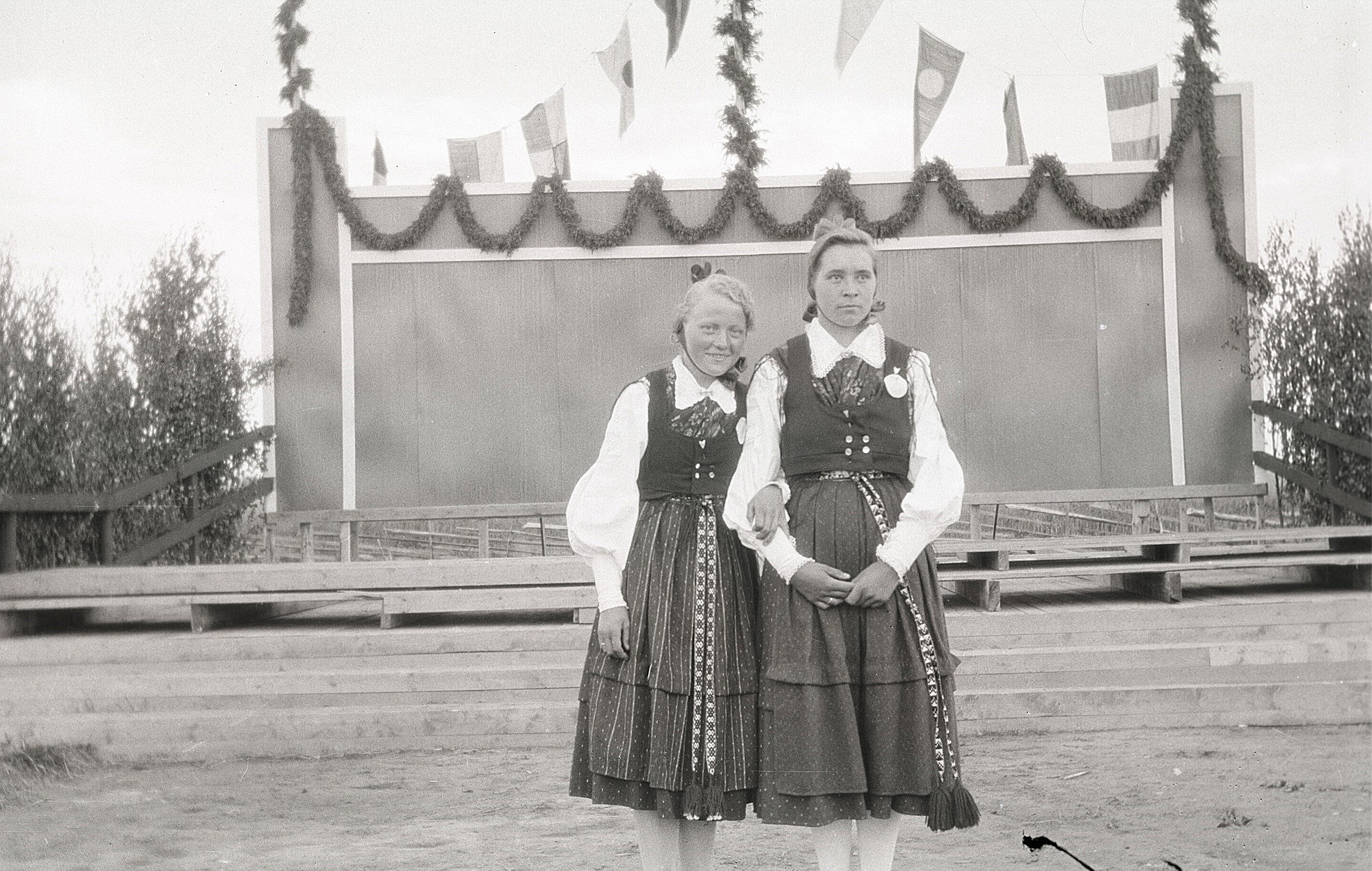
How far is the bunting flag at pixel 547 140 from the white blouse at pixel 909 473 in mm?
6105

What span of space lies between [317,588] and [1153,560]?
4250 mm

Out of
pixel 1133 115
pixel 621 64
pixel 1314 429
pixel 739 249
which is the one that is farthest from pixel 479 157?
pixel 1314 429

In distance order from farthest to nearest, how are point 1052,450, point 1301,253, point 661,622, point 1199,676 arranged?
point 1052,450, point 1301,253, point 1199,676, point 661,622

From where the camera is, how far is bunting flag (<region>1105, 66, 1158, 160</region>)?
327 inches

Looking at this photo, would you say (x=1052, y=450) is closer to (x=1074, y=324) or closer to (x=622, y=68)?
(x=1074, y=324)

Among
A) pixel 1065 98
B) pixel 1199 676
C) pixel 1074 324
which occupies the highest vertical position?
pixel 1065 98

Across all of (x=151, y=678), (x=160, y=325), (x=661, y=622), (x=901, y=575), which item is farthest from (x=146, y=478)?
(x=901, y=575)

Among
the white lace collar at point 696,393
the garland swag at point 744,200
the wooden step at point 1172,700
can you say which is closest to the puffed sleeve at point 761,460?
the white lace collar at point 696,393

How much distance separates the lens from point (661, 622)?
8.82 ft

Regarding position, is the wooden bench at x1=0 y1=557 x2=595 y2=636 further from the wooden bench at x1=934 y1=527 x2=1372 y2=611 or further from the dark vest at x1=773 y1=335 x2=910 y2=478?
the dark vest at x1=773 y1=335 x2=910 y2=478

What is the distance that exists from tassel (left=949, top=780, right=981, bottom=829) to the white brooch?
817 millimetres

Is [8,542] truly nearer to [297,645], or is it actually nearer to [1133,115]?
[297,645]

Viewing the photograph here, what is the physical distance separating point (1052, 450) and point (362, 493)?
485 cm

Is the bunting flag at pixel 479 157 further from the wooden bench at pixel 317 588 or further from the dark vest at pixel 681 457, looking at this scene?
the dark vest at pixel 681 457
